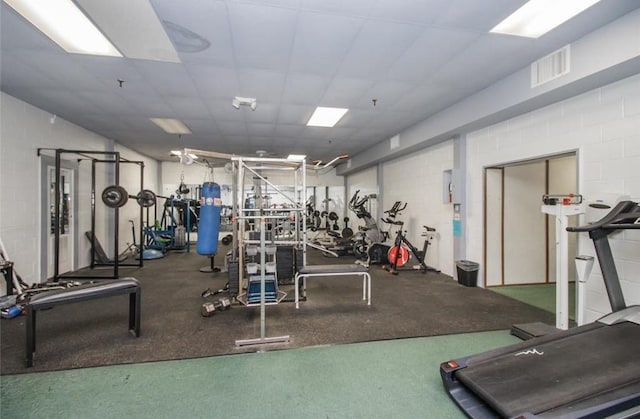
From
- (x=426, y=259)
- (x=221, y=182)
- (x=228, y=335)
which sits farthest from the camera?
(x=221, y=182)

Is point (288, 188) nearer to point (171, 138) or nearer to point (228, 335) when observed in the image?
point (171, 138)

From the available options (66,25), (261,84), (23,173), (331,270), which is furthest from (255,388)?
(23,173)

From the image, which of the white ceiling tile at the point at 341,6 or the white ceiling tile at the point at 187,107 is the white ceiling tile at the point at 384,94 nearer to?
the white ceiling tile at the point at 341,6

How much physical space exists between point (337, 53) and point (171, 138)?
17.0 feet

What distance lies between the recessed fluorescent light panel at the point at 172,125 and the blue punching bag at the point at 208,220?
1.82 m

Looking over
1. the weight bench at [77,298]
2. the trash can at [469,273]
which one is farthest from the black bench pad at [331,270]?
the trash can at [469,273]

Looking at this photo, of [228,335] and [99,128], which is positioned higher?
[99,128]

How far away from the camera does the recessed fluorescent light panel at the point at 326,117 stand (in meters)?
4.92

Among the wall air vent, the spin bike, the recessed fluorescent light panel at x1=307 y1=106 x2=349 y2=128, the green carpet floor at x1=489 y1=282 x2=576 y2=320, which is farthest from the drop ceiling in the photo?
the green carpet floor at x1=489 y1=282 x2=576 y2=320

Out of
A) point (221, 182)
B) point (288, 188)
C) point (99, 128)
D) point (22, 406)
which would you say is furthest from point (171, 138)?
point (22, 406)

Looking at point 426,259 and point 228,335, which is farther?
point 426,259

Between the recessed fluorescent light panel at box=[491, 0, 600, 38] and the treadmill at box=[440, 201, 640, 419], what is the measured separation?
178cm

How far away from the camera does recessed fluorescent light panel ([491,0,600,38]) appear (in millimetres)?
2348

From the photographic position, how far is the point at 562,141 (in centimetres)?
337
